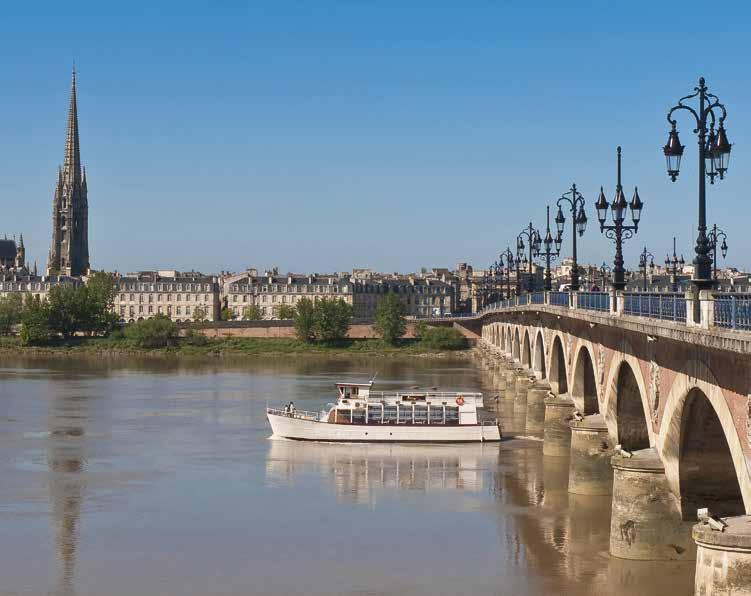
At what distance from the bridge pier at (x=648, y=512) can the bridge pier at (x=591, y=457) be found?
6978 millimetres

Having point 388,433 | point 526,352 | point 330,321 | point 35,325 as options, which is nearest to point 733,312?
point 388,433

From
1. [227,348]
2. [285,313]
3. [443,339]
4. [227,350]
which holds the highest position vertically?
[285,313]

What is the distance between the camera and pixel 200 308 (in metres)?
151

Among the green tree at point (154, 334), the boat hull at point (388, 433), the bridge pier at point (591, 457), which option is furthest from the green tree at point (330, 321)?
the bridge pier at point (591, 457)

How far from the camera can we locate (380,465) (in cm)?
3909

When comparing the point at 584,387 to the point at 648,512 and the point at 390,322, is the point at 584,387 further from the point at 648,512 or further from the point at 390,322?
the point at 390,322

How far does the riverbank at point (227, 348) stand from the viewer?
11462 centimetres

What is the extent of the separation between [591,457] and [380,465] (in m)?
10.2

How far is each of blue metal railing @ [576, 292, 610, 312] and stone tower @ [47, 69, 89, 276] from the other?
468ft

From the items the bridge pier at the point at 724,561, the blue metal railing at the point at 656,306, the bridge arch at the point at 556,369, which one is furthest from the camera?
the bridge arch at the point at 556,369

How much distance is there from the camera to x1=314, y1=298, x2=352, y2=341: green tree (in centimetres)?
12012

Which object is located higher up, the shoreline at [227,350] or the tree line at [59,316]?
the tree line at [59,316]

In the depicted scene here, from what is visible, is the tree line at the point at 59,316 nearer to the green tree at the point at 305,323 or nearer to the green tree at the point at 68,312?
the green tree at the point at 68,312

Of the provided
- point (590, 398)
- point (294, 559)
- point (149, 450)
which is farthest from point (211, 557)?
point (149, 450)
